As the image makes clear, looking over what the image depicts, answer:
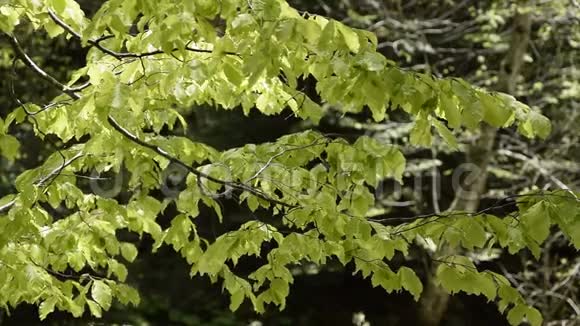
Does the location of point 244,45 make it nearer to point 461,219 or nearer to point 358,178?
point 358,178

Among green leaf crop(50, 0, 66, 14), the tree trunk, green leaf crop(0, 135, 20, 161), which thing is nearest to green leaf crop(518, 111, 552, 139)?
green leaf crop(50, 0, 66, 14)

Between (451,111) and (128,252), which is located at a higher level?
(451,111)

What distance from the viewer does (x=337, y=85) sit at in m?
1.55

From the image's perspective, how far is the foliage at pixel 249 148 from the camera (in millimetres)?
1415

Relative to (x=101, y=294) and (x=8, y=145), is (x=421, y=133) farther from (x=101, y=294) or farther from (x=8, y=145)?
(x=101, y=294)

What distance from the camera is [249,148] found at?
2152 mm

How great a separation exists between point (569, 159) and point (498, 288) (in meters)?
5.02

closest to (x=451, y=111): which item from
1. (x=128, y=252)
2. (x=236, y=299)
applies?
(x=236, y=299)

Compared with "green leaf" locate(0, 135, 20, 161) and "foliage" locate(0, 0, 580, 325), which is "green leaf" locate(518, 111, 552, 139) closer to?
"foliage" locate(0, 0, 580, 325)

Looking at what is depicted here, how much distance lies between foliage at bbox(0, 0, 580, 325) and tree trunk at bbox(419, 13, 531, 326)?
3.77 m

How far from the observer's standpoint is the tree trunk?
18.8 feet

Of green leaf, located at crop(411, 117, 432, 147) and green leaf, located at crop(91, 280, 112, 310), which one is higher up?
green leaf, located at crop(411, 117, 432, 147)

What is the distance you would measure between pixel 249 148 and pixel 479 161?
13.8 feet

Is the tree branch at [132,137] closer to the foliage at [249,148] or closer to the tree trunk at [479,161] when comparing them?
the foliage at [249,148]
